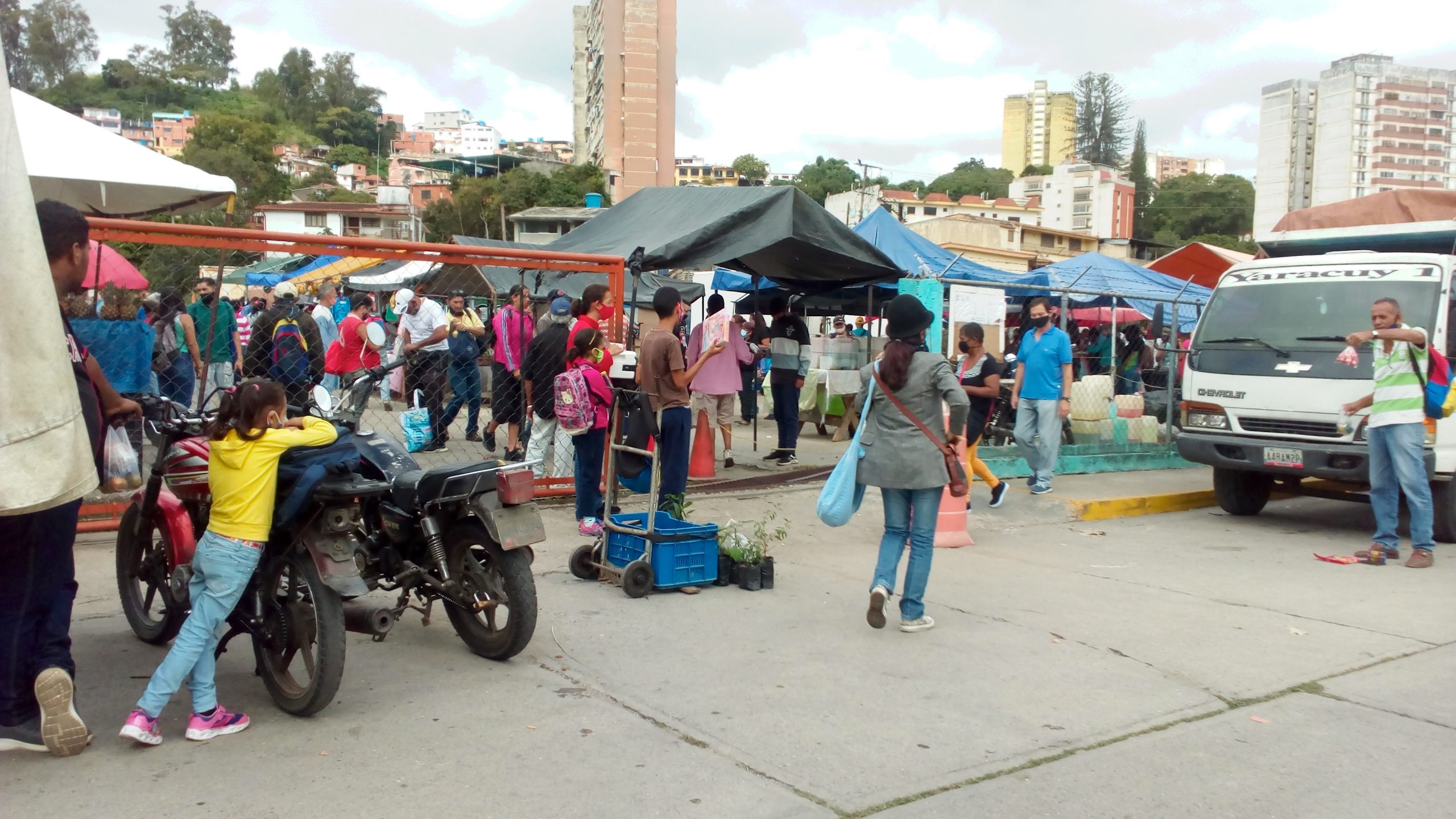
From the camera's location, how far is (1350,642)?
5645 millimetres

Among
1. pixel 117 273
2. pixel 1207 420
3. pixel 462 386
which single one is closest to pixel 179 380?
pixel 117 273

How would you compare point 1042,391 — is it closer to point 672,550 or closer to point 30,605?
point 672,550

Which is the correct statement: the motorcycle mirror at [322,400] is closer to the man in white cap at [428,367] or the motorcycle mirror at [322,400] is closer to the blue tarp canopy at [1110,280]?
the man in white cap at [428,367]

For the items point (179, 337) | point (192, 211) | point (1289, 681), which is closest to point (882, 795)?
point (1289, 681)

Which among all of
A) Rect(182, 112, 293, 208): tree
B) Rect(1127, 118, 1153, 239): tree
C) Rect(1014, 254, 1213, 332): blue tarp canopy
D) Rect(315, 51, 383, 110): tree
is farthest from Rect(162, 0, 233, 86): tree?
Rect(1014, 254, 1213, 332): blue tarp canopy

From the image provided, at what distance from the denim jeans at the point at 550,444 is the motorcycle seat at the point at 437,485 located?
4.10 metres

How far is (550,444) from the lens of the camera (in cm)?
895

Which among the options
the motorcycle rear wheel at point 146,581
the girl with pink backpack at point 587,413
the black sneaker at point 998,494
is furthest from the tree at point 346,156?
the motorcycle rear wheel at point 146,581

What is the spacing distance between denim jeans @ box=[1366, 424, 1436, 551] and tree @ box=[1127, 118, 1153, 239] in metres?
93.9

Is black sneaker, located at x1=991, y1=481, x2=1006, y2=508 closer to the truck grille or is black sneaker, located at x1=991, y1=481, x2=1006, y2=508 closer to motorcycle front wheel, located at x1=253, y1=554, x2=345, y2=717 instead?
the truck grille

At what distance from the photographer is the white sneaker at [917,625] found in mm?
5598

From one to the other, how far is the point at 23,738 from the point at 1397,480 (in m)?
8.44

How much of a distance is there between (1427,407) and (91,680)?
8.65 meters

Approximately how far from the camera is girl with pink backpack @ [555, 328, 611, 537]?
6.91 metres
